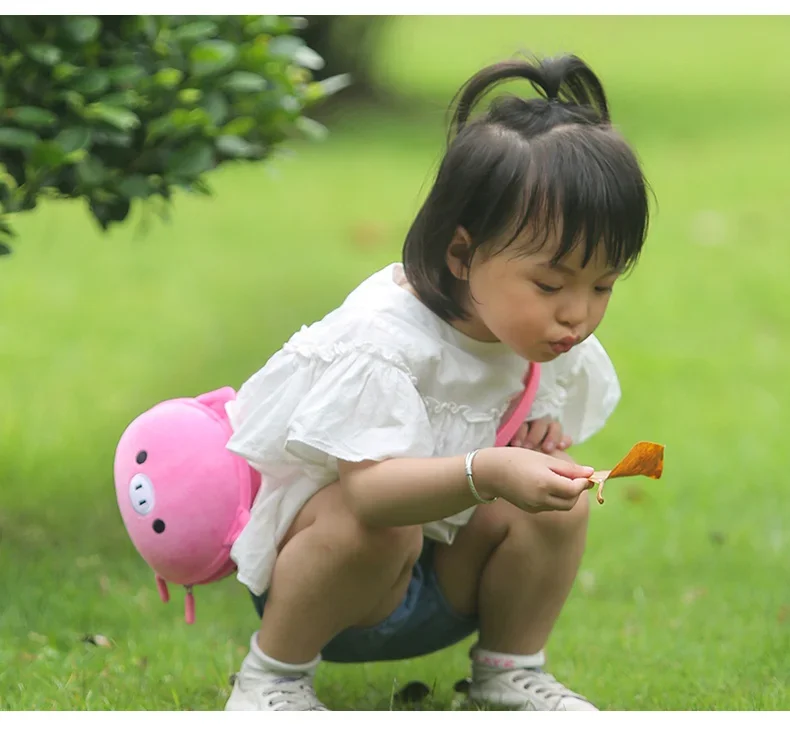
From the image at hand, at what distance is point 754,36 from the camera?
508 inches

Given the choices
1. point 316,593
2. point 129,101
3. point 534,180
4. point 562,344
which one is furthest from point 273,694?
point 129,101

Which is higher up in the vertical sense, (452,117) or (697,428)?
(452,117)

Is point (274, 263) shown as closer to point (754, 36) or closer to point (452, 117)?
point (452, 117)

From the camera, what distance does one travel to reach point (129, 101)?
308 centimetres

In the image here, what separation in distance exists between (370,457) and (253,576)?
1.23 feet

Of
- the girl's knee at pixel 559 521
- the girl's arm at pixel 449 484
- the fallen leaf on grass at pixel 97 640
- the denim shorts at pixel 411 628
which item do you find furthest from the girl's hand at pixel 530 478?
the fallen leaf on grass at pixel 97 640

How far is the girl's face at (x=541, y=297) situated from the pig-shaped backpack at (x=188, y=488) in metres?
0.25

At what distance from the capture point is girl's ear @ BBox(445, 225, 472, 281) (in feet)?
7.82

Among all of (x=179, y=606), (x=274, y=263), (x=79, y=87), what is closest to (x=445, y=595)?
(x=179, y=606)

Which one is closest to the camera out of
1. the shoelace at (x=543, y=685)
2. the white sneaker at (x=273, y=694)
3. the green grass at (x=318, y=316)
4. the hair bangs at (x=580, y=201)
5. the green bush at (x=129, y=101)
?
the hair bangs at (x=580, y=201)

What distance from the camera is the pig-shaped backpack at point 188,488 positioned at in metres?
2.53

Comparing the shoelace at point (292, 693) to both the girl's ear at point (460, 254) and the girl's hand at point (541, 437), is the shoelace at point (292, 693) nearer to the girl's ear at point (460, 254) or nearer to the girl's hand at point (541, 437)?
the girl's hand at point (541, 437)

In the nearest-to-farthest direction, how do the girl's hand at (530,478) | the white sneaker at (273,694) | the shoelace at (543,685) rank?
the girl's hand at (530,478)
the white sneaker at (273,694)
the shoelace at (543,685)

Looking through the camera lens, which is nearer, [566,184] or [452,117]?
[566,184]
